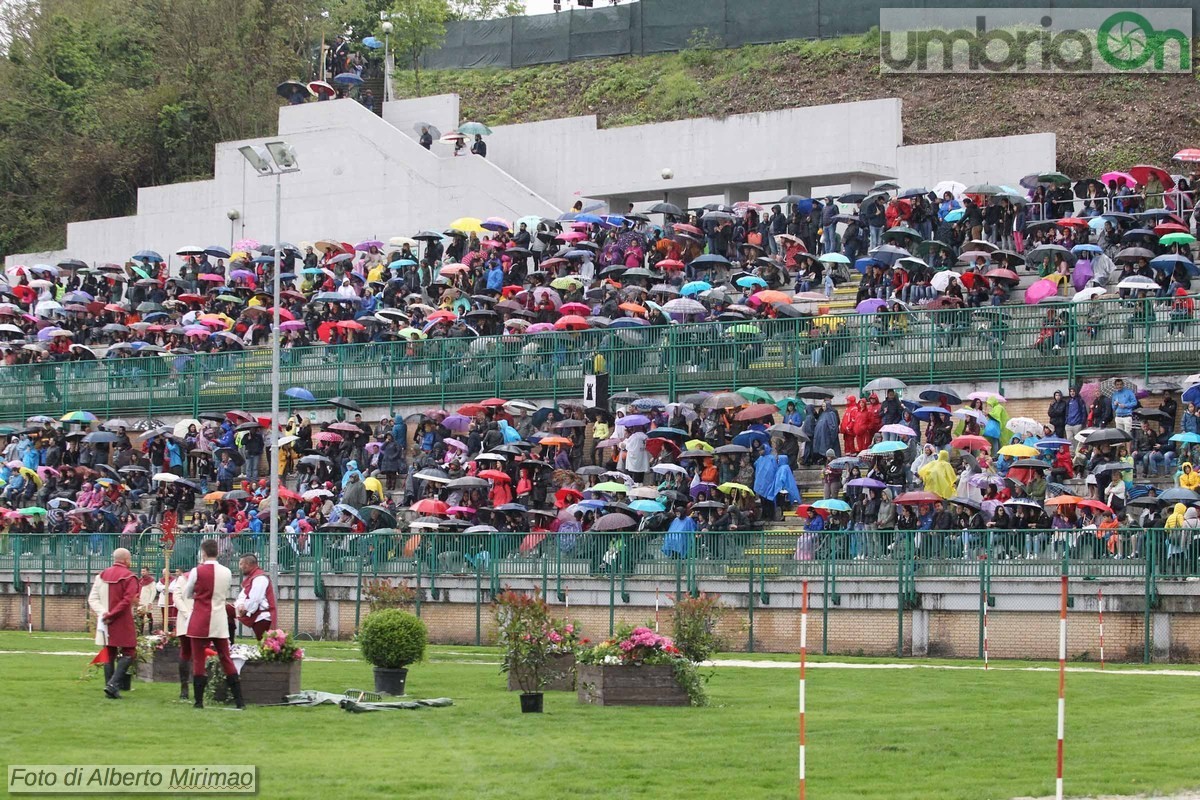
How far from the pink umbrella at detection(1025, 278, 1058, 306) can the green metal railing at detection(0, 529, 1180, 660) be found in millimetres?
9059

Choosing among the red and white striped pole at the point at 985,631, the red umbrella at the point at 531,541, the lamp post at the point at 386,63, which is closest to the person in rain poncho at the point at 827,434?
the red umbrella at the point at 531,541

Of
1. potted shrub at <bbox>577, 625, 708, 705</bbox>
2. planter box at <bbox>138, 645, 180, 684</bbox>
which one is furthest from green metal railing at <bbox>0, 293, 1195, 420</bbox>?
planter box at <bbox>138, 645, 180, 684</bbox>

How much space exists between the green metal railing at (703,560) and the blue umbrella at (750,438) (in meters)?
3.85

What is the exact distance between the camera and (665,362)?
45156mm

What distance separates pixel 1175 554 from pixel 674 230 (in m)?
20.0

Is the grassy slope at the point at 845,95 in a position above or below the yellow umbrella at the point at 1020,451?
above

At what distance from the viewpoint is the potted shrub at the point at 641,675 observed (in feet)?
75.2

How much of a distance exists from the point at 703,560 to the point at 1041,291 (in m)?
10.0

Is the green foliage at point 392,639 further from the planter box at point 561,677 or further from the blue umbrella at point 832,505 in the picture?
the blue umbrella at point 832,505

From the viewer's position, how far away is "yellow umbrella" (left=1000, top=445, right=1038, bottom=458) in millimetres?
35062

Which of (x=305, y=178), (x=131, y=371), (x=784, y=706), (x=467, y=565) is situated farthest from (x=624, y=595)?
(x=305, y=178)

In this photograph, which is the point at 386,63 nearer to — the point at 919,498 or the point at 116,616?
the point at 919,498

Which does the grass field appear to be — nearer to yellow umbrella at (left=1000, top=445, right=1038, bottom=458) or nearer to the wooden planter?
the wooden planter

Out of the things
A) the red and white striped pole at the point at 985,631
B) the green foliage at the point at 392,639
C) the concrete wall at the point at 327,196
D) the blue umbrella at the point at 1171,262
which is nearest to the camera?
the green foliage at the point at 392,639
